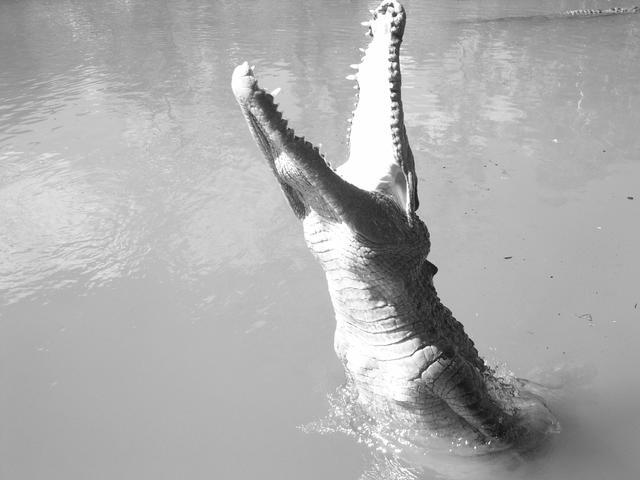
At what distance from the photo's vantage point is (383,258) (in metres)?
1.87

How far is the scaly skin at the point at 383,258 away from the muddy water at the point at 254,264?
65cm

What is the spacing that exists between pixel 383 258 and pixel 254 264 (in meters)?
2.28

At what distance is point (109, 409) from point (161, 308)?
82 cm

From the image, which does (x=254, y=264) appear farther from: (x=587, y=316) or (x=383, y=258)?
(x=383, y=258)

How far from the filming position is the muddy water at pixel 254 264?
2861 mm

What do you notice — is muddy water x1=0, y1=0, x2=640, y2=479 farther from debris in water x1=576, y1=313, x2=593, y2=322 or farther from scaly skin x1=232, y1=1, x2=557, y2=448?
scaly skin x1=232, y1=1, x2=557, y2=448

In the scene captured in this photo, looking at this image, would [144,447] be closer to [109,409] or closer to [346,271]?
[109,409]

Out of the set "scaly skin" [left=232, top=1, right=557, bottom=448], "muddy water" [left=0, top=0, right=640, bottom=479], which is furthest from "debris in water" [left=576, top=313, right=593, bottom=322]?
"scaly skin" [left=232, top=1, right=557, bottom=448]

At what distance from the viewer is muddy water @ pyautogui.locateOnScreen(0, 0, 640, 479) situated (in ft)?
9.39

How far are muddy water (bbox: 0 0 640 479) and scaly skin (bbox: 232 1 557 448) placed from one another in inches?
25.5

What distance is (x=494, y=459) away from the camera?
8.12 feet

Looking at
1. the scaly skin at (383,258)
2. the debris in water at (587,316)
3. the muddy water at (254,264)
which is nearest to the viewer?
the scaly skin at (383,258)

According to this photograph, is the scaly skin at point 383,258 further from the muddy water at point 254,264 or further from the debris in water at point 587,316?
the debris in water at point 587,316

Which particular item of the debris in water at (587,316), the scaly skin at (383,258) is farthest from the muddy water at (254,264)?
the scaly skin at (383,258)
